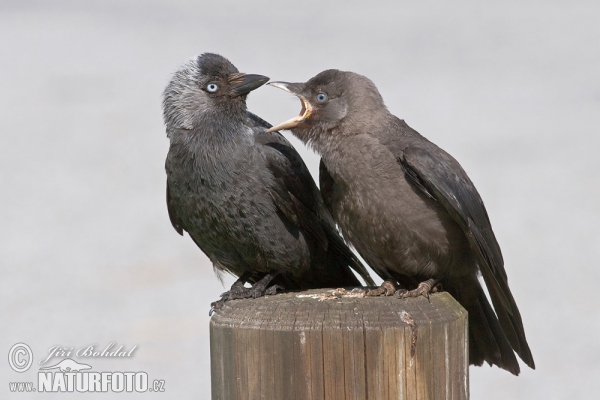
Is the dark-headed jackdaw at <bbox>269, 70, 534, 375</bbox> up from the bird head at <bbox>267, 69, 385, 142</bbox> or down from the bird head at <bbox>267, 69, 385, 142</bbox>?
down

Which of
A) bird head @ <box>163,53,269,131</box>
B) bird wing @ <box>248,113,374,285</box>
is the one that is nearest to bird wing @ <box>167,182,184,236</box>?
bird head @ <box>163,53,269,131</box>

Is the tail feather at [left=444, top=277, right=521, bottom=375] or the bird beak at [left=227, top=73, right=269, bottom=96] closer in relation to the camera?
the tail feather at [left=444, top=277, right=521, bottom=375]

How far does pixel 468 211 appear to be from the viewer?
4.02 metres

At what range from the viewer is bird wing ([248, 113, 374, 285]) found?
455 centimetres

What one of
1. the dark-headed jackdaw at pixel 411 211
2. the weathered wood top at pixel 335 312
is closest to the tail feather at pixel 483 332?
the dark-headed jackdaw at pixel 411 211

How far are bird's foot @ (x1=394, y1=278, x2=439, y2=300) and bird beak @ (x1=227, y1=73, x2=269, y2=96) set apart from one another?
1.49 meters

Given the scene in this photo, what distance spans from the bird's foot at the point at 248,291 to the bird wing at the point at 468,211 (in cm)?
100

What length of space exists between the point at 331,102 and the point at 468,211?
95 centimetres

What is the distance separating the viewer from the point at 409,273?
430 centimetres

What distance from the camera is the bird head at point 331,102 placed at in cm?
436

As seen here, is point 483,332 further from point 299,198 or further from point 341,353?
point 341,353

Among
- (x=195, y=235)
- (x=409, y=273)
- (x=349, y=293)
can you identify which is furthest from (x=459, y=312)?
(x=195, y=235)

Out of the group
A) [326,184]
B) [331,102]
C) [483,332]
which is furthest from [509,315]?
[331,102]

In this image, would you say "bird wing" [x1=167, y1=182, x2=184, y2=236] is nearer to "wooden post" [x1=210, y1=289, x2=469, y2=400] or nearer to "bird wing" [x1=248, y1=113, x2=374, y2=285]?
"bird wing" [x1=248, y1=113, x2=374, y2=285]
